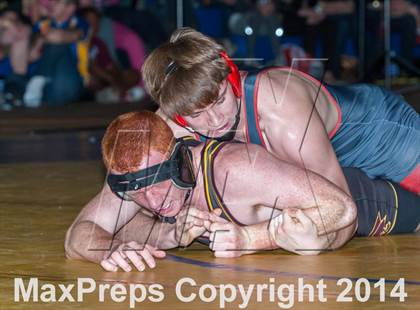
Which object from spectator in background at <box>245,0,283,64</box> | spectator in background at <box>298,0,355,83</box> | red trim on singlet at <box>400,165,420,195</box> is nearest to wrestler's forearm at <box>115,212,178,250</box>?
red trim on singlet at <box>400,165,420,195</box>

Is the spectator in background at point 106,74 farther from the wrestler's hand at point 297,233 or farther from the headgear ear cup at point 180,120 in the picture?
the wrestler's hand at point 297,233

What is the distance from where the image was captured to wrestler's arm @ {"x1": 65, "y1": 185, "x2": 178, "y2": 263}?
10.3 feet

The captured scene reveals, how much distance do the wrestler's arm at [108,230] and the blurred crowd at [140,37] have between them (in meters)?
5.47

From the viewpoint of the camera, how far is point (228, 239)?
3139 mm

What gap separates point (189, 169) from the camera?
10.1ft

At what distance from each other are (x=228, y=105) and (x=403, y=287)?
74 cm

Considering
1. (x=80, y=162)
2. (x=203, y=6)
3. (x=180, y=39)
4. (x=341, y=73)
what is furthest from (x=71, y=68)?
(x=180, y=39)

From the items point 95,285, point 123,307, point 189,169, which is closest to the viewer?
point 123,307

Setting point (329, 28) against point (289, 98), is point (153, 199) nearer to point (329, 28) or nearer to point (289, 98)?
point (289, 98)

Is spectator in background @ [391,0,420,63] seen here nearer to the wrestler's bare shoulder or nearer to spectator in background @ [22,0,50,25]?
spectator in background @ [22,0,50,25]

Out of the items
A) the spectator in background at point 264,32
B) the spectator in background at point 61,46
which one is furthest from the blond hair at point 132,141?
the spectator in background at point 61,46

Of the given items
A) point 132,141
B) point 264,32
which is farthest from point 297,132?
point 264,32

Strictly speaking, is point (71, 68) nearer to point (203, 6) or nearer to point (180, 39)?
point (203, 6)

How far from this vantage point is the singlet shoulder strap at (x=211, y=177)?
310cm
